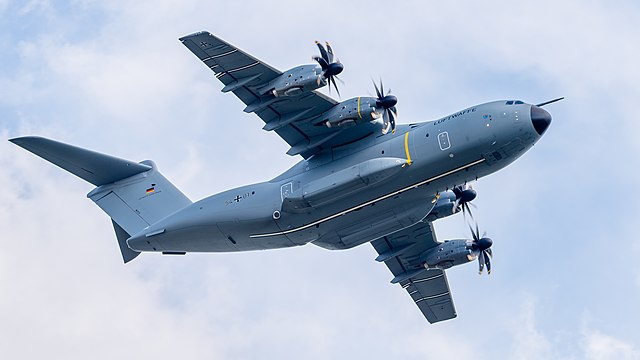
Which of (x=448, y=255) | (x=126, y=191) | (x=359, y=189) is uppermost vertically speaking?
(x=126, y=191)

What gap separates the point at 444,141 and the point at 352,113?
2.89 metres

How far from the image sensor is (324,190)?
100ft

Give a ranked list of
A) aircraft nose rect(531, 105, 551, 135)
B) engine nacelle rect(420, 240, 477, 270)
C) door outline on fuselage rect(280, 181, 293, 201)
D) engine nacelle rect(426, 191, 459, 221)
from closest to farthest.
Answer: aircraft nose rect(531, 105, 551, 135), door outline on fuselage rect(280, 181, 293, 201), engine nacelle rect(426, 191, 459, 221), engine nacelle rect(420, 240, 477, 270)

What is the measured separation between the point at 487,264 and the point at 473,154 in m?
7.65

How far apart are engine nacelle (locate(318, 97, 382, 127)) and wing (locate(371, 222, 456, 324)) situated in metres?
6.77

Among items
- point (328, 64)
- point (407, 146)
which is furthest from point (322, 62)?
point (407, 146)

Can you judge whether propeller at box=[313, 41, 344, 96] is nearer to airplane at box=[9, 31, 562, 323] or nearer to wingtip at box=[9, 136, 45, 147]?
airplane at box=[9, 31, 562, 323]

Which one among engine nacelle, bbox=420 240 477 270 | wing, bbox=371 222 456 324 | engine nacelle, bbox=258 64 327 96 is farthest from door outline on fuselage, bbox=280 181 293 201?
engine nacelle, bbox=420 240 477 270

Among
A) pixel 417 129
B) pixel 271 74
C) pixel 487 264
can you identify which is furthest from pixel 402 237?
pixel 271 74

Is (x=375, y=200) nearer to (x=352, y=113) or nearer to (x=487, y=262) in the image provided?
(x=352, y=113)

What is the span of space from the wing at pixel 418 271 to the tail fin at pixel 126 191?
299 inches

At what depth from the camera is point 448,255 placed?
3634cm

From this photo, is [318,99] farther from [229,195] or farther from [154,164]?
[154,164]

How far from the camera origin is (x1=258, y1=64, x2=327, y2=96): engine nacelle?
29734 mm
